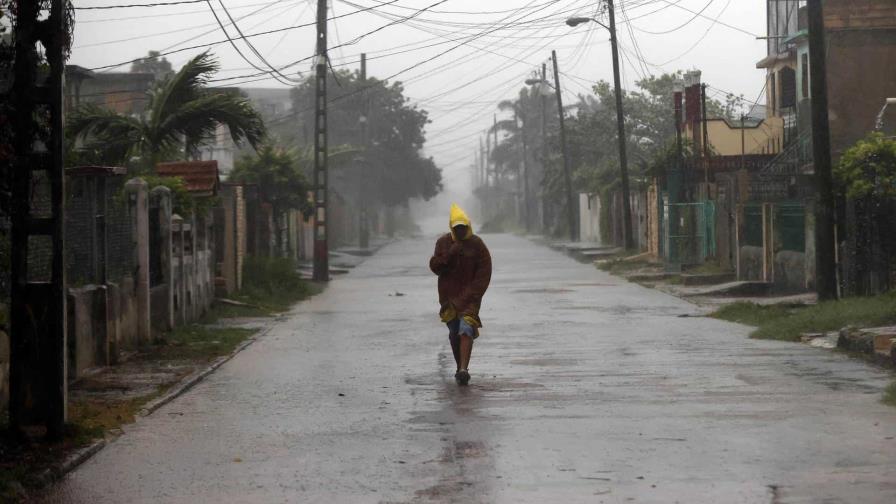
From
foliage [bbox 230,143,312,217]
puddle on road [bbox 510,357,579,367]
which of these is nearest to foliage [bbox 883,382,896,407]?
puddle on road [bbox 510,357,579,367]

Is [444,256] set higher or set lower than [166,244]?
lower

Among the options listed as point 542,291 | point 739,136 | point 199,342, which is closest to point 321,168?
point 542,291

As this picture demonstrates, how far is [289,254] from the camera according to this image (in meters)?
43.3

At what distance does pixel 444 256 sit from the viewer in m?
13.7

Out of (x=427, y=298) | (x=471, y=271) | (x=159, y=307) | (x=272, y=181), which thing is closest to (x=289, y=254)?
(x=272, y=181)

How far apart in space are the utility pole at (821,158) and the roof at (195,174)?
10738 mm

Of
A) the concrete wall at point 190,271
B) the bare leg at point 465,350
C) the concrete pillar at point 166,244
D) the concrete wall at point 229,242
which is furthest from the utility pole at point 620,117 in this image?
the bare leg at point 465,350

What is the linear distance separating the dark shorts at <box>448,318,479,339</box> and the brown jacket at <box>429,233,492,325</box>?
0.10m

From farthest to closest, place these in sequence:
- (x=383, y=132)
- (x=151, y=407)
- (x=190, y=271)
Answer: (x=383, y=132)
(x=190, y=271)
(x=151, y=407)

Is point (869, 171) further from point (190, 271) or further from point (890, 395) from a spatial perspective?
point (190, 271)

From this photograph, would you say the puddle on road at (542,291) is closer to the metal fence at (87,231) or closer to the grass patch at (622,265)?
the grass patch at (622,265)

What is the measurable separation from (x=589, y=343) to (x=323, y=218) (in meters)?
19.9

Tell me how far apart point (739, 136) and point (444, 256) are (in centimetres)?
3935

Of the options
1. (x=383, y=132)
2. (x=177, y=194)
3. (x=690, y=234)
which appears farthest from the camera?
(x=383, y=132)
